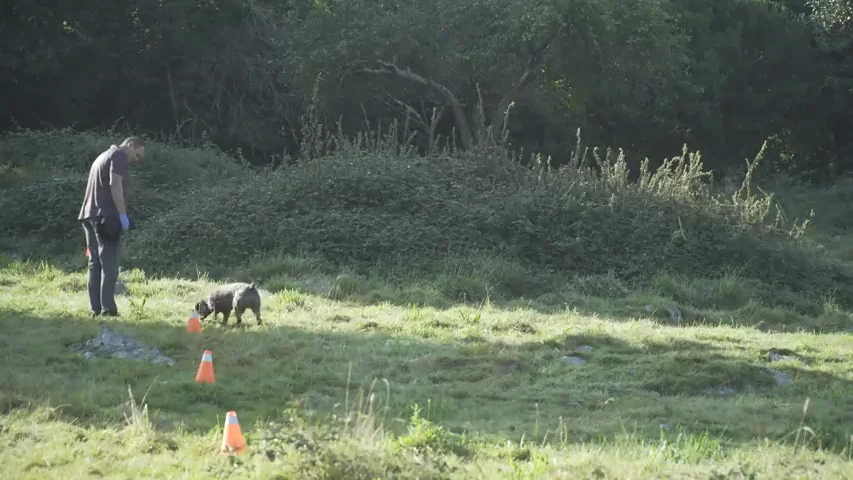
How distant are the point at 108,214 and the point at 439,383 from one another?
3.77 meters

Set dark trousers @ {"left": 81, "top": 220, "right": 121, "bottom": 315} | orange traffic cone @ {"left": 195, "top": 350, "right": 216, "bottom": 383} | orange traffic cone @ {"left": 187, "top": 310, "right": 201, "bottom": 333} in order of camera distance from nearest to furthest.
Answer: orange traffic cone @ {"left": 195, "top": 350, "right": 216, "bottom": 383}
orange traffic cone @ {"left": 187, "top": 310, "right": 201, "bottom": 333}
dark trousers @ {"left": 81, "top": 220, "right": 121, "bottom": 315}

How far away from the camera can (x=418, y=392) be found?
833cm

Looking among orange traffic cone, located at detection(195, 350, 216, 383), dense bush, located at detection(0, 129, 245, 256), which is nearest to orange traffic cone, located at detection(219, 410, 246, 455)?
orange traffic cone, located at detection(195, 350, 216, 383)

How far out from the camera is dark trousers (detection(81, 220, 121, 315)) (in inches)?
403

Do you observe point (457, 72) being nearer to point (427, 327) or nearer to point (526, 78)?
point (526, 78)

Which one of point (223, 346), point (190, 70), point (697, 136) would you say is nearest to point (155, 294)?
point (223, 346)

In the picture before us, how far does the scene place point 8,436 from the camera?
6.50 meters

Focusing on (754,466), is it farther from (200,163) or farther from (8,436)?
(200,163)

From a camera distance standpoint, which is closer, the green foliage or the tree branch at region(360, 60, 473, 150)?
the green foliage

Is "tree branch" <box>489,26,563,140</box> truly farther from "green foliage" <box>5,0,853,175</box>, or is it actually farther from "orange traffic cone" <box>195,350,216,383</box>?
"orange traffic cone" <box>195,350,216,383</box>

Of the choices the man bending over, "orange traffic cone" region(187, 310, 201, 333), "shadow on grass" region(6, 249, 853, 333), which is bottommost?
"shadow on grass" region(6, 249, 853, 333)

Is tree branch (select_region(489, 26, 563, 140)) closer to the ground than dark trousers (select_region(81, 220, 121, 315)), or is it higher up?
higher up

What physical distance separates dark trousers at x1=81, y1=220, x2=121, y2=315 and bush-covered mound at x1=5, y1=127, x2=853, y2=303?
4411mm

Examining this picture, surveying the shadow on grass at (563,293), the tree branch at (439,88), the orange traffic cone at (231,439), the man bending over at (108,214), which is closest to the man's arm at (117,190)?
the man bending over at (108,214)
